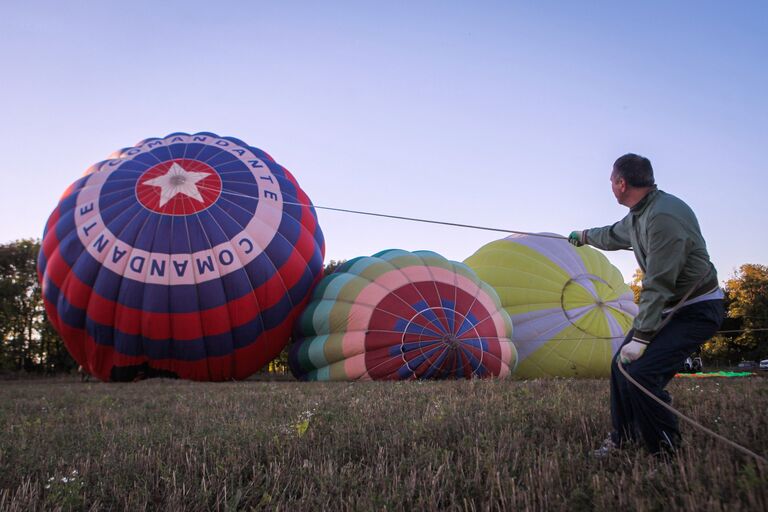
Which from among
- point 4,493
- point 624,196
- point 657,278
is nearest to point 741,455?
point 657,278

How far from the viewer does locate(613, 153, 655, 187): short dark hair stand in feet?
9.84

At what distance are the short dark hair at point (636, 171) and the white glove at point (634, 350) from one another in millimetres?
839

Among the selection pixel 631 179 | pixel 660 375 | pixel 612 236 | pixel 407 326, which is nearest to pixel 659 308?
pixel 660 375

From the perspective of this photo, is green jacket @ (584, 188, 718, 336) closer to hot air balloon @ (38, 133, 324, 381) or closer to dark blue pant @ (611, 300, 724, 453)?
dark blue pant @ (611, 300, 724, 453)

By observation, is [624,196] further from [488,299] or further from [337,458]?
[488,299]

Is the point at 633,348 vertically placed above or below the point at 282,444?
above

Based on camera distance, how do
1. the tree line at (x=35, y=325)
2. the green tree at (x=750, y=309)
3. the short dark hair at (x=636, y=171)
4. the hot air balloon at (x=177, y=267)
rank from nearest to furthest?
the short dark hair at (x=636, y=171)
the hot air balloon at (x=177, y=267)
the tree line at (x=35, y=325)
the green tree at (x=750, y=309)

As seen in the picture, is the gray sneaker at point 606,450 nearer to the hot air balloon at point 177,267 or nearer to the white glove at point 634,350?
the white glove at point 634,350

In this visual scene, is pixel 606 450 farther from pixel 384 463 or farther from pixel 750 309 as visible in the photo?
pixel 750 309

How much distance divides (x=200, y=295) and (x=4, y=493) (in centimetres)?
884

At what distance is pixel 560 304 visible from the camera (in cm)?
1127

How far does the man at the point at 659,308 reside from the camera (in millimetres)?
2746

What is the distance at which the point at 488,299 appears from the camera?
1050 cm

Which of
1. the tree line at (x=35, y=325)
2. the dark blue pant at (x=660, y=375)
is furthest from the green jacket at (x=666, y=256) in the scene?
the tree line at (x=35, y=325)
